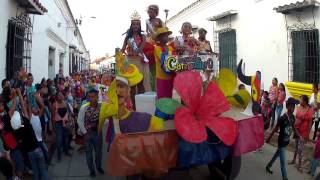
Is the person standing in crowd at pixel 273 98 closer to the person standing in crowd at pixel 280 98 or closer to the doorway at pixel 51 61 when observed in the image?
the person standing in crowd at pixel 280 98

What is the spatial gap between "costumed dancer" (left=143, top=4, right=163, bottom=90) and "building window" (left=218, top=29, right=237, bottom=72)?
7805 mm

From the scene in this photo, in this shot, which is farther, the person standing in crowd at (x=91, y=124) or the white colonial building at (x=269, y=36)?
the white colonial building at (x=269, y=36)

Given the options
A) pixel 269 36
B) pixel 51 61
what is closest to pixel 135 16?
pixel 269 36

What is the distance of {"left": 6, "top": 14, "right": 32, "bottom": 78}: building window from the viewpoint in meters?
9.49

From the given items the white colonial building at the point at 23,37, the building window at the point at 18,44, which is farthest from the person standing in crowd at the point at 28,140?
the building window at the point at 18,44

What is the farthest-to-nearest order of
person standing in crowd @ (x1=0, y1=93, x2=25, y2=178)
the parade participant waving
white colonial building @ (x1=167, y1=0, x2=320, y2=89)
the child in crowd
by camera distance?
the child in crowd < white colonial building @ (x1=167, y1=0, x2=320, y2=89) < the parade participant waving < person standing in crowd @ (x1=0, y1=93, x2=25, y2=178)

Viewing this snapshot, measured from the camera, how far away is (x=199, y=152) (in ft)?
14.6

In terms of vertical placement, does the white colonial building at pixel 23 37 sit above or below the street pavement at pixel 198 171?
above

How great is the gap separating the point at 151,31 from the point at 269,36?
655cm

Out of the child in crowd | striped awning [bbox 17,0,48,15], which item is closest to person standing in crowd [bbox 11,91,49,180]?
striped awning [bbox 17,0,48,15]

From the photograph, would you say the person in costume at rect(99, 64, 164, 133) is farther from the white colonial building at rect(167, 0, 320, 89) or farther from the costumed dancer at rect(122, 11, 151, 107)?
the white colonial building at rect(167, 0, 320, 89)

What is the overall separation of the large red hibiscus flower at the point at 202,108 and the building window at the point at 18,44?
612 cm

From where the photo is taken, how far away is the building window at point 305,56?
1084 centimetres

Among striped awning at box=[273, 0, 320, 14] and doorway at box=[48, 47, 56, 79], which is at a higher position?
striped awning at box=[273, 0, 320, 14]
